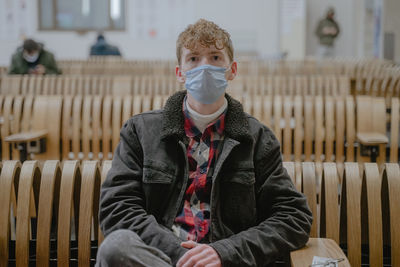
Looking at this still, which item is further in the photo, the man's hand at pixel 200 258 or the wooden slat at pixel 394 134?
the wooden slat at pixel 394 134

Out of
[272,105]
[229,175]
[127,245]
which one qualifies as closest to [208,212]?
[229,175]

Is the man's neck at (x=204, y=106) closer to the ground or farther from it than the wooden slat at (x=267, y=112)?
farther from it

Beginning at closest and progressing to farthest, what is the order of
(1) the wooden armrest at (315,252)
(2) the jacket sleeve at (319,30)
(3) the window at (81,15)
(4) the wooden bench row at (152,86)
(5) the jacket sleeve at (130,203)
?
(1) the wooden armrest at (315,252), (5) the jacket sleeve at (130,203), (4) the wooden bench row at (152,86), (3) the window at (81,15), (2) the jacket sleeve at (319,30)

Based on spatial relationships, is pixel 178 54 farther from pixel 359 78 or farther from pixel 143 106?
pixel 359 78

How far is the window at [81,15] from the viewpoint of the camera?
1488cm

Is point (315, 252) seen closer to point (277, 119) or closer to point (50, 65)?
point (277, 119)

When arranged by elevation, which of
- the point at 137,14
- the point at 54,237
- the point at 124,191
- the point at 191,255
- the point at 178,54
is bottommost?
the point at 54,237

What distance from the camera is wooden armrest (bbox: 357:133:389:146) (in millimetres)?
3561

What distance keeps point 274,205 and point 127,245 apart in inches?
24.0

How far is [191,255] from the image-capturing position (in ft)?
5.68

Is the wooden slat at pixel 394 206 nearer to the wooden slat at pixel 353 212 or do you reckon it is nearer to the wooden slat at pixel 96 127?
the wooden slat at pixel 353 212

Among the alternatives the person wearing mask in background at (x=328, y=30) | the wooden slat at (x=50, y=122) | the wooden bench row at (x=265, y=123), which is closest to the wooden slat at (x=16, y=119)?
the wooden bench row at (x=265, y=123)

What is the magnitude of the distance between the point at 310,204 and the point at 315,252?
408 mm

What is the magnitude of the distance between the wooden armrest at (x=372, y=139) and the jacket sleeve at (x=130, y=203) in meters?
2.10
